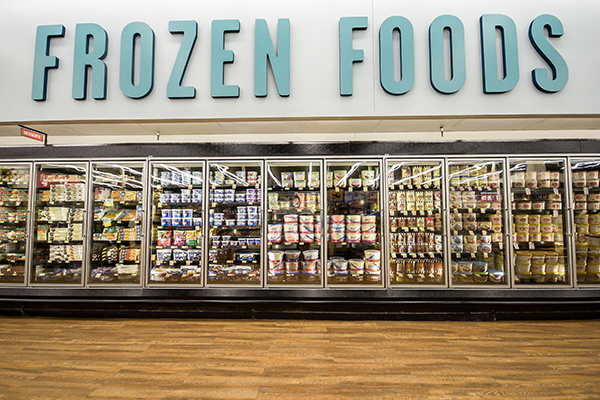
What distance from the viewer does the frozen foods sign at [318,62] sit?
2.85 metres

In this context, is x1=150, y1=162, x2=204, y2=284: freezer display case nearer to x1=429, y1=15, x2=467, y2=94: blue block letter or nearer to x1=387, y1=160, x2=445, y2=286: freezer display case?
x1=387, y1=160, x2=445, y2=286: freezer display case

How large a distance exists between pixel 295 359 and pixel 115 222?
304cm

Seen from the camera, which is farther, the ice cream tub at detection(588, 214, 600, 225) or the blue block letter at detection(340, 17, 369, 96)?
the ice cream tub at detection(588, 214, 600, 225)

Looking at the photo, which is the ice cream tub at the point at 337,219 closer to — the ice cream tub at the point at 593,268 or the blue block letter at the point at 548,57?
the blue block letter at the point at 548,57

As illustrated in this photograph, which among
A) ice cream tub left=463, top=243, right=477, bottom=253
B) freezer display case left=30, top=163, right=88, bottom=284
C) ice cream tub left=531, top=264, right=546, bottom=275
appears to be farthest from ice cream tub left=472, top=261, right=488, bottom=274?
freezer display case left=30, top=163, right=88, bottom=284

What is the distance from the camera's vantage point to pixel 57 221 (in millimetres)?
3506

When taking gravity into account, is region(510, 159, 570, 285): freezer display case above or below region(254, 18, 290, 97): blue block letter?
below

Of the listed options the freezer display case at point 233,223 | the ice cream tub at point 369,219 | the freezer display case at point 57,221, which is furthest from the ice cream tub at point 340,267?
the freezer display case at point 57,221

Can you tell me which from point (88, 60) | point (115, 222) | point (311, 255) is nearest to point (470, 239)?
point (311, 255)

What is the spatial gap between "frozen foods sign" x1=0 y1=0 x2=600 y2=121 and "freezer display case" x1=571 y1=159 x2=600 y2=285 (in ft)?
2.96

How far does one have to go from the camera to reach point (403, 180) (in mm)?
3391

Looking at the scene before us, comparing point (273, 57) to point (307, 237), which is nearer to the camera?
point (273, 57)

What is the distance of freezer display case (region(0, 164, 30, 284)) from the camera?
3.49 metres

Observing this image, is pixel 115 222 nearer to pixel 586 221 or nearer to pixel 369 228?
pixel 369 228
